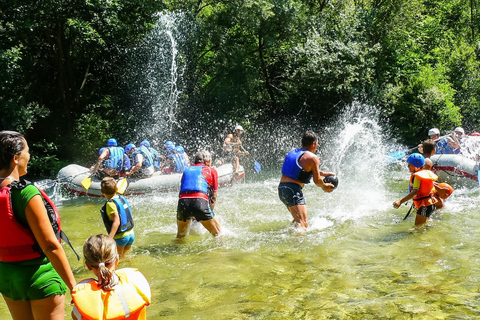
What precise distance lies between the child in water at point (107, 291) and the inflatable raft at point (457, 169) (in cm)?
914

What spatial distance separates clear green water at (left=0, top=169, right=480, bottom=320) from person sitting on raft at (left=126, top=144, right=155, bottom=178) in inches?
88.5

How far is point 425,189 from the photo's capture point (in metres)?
6.01

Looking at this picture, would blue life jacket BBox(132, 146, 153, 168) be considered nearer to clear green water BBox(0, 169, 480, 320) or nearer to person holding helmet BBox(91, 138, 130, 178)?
person holding helmet BBox(91, 138, 130, 178)

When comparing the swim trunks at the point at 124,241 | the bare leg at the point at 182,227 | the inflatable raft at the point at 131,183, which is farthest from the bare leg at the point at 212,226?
the inflatable raft at the point at 131,183

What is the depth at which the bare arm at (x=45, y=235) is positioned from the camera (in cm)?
245

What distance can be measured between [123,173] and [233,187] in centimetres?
285

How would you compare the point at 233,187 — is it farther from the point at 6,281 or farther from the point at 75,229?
the point at 6,281

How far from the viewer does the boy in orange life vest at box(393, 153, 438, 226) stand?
600 cm

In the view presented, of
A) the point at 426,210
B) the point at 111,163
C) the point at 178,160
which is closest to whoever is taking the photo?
the point at 426,210

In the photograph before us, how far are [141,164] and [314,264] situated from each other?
6.65 meters

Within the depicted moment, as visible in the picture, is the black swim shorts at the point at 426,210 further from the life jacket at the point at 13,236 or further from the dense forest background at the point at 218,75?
the dense forest background at the point at 218,75

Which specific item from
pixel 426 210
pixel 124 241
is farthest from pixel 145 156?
pixel 426 210

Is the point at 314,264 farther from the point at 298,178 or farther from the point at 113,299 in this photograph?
the point at 113,299

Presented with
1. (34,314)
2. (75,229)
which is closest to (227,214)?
(75,229)
